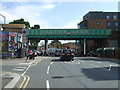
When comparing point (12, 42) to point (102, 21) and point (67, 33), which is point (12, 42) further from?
point (102, 21)

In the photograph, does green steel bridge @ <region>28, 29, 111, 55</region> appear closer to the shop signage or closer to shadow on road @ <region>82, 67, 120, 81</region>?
the shop signage

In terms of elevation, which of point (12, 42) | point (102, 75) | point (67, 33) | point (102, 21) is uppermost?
point (102, 21)

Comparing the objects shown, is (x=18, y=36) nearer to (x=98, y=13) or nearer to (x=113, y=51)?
(x=113, y=51)

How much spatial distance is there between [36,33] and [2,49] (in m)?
25.6

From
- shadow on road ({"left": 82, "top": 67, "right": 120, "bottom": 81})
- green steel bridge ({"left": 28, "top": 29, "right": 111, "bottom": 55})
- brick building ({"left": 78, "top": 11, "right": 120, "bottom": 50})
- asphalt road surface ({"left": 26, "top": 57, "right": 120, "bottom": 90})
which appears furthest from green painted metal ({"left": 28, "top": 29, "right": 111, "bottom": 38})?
shadow on road ({"left": 82, "top": 67, "right": 120, "bottom": 81})

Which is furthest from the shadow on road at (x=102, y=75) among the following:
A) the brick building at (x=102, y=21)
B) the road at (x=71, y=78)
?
the brick building at (x=102, y=21)

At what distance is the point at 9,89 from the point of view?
9.95 meters

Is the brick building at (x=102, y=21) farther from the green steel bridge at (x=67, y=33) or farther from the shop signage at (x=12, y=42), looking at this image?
the shop signage at (x=12, y=42)

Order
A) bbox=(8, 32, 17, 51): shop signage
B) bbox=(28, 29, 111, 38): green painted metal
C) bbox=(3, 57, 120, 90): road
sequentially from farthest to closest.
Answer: bbox=(28, 29, 111, 38): green painted metal
bbox=(8, 32, 17, 51): shop signage
bbox=(3, 57, 120, 90): road

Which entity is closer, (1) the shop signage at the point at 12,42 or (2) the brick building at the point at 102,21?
(1) the shop signage at the point at 12,42

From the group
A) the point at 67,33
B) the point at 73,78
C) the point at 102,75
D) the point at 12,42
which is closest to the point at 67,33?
the point at 67,33

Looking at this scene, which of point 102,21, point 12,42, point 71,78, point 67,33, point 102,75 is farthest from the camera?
point 102,21

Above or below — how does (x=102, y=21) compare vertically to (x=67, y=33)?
above

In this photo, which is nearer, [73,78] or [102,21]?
[73,78]
